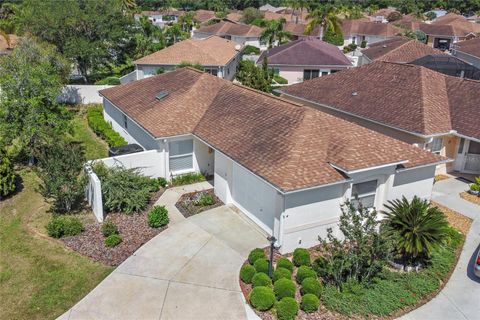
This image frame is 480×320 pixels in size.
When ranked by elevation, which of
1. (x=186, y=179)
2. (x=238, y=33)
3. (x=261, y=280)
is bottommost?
(x=186, y=179)

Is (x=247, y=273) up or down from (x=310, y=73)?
up

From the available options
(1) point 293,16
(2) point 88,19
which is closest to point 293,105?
(2) point 88,19

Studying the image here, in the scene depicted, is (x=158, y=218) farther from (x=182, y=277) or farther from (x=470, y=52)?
(x=470, y=52)

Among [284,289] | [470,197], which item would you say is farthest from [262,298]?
[470,197]

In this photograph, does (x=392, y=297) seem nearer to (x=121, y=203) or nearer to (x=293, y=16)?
(x=121, y=203)

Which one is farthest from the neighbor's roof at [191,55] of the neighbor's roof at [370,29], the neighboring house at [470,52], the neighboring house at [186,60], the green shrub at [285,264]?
the neighbor's roof at [370,29]

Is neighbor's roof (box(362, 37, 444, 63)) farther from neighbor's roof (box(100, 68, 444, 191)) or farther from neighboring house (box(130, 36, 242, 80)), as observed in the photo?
neighbor's roof (box(100, 68, 444, 191))

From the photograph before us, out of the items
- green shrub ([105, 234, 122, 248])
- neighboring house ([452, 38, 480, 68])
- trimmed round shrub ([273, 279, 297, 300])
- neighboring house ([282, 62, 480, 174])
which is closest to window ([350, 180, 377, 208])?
trimmed round shrub ([273, 279, 297, 300])

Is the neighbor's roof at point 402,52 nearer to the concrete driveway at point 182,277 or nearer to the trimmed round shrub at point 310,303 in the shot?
the concrete driveway at point 182,277
